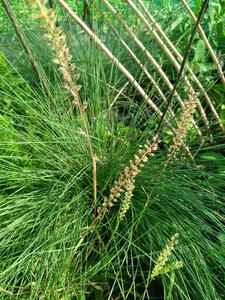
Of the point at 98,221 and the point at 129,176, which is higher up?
the point at 129,176

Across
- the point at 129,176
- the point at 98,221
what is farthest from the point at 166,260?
the point at 98,221

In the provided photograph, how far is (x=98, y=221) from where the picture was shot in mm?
1713

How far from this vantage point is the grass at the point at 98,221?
5.06 ft

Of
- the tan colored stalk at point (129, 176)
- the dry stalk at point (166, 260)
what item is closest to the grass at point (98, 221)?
the tan colored stalk at point (129, 176)

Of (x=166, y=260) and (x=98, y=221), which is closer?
(x=166, y=260)

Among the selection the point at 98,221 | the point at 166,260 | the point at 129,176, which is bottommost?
the point at 98,221

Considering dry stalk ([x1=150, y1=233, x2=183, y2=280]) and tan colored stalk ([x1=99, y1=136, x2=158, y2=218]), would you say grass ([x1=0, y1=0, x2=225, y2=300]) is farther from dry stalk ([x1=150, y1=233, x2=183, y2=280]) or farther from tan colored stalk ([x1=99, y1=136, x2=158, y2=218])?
dry stalk ([x1=150, y1=233, x2=183, y2=280])

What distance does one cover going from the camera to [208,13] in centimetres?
267

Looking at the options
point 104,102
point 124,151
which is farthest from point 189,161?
point 104,102

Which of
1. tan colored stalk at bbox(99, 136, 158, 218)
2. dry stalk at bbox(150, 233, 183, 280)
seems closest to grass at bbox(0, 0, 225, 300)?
tan colored stalk at bbox(99, 136, 158, 218)

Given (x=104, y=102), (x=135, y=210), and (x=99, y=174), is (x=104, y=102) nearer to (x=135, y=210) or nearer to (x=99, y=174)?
(x=99, y=174)

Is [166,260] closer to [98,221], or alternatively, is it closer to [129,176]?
[129,176]

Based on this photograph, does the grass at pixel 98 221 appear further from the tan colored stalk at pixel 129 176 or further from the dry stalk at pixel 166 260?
the dry stalk at pixel 166 260

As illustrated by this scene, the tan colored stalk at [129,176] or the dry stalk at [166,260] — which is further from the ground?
the tan colored stalk at [129,176]
